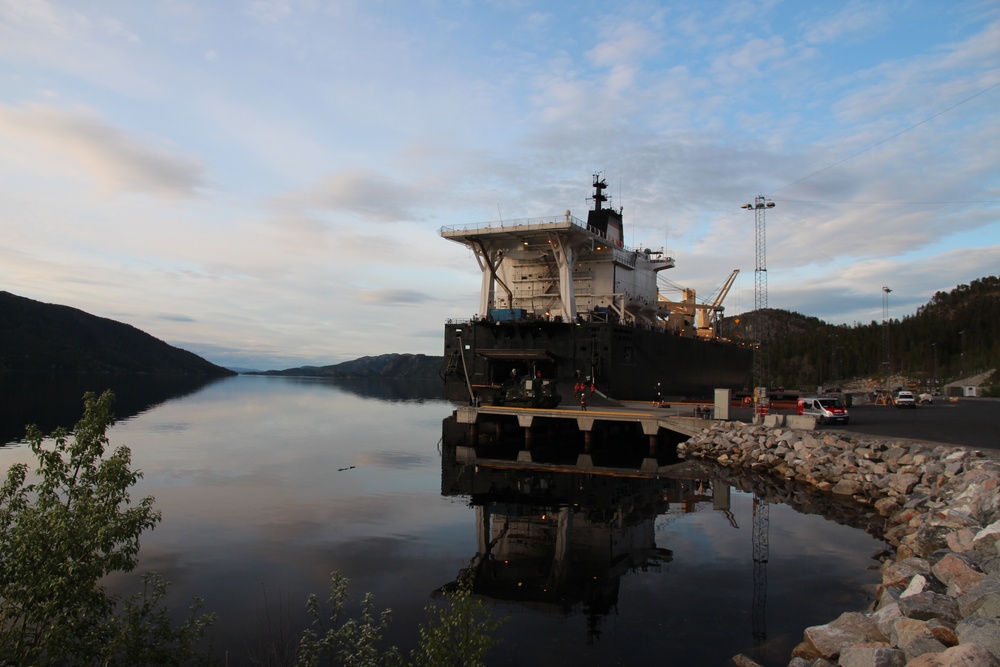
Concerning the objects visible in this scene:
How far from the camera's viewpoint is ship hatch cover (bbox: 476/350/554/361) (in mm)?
36438

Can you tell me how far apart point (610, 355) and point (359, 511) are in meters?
20.8

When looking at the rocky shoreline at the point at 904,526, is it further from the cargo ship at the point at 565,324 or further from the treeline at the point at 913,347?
the treeline at the point at 913,347

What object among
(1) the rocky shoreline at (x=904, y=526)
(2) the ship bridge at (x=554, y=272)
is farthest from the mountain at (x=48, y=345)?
(1) the rocky shoreline at (x=904, y=526)

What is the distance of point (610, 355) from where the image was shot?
36188mm

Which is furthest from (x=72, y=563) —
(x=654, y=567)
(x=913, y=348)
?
(x=913, y=348)

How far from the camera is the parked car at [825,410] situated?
98.4ft

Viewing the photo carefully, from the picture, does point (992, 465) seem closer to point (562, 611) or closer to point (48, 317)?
point (562, 611)

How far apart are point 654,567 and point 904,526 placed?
680 cm

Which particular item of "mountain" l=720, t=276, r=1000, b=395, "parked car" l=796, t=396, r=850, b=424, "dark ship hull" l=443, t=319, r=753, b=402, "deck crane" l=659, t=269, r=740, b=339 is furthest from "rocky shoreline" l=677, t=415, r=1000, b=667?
"mountain" l=720, t=276, r=1000, b=395

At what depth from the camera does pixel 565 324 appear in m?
36.9

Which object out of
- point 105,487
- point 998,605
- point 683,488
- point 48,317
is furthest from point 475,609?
point 48,317

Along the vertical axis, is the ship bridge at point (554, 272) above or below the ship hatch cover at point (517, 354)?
above

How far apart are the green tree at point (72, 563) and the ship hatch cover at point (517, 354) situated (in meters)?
29.2

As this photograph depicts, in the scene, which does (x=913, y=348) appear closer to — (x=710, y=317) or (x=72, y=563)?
(x=710, y=317)
